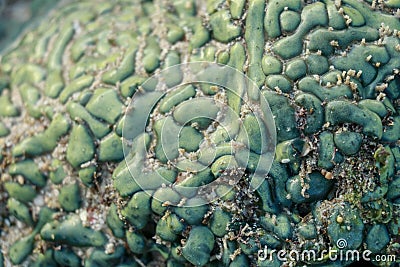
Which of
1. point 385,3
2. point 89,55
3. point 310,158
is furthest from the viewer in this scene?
point 89,55

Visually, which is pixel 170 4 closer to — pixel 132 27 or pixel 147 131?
pixel 132 27

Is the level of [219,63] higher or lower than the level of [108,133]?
higher

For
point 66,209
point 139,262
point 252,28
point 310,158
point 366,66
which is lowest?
point 139,262

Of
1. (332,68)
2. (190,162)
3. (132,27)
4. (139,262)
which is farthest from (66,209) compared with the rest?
(332,68)

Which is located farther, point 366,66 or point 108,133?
point 108,133

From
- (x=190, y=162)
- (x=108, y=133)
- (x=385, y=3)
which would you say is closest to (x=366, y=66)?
(x=385, y=3)

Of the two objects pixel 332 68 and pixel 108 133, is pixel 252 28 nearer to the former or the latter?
pixel 332 68

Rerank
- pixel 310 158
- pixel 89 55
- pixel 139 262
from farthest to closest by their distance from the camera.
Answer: pixel 89 55 < pixel 139 262 < pixel 310 158
